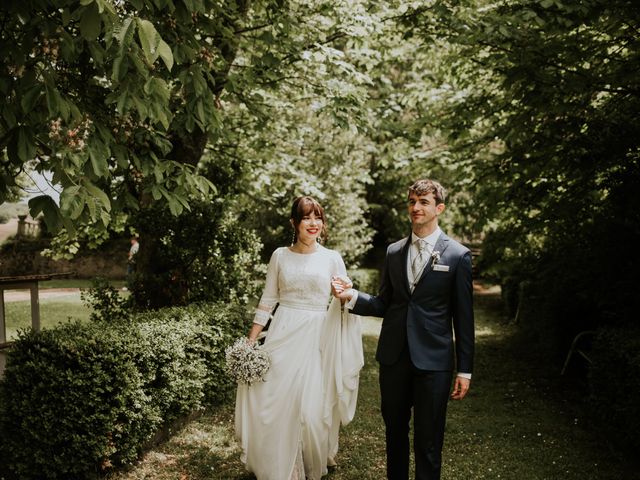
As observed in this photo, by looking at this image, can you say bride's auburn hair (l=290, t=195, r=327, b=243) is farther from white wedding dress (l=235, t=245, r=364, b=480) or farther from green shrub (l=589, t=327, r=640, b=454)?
green shrub (l=589, t=327, r=640, b=454)

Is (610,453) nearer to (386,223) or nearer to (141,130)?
(141,130)

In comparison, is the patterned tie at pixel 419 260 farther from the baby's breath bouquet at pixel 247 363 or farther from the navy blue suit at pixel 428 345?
the baby's breath bouquet at pixel 247 363

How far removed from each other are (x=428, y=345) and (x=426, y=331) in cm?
10

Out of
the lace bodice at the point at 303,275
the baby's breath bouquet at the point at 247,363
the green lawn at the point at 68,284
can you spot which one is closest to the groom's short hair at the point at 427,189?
the lace bodice at the point at 303,275

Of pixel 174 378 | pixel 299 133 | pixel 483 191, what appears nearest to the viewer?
pixel 174 378

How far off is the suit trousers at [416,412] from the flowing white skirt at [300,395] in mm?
753

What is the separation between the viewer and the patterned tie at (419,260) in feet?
12.7

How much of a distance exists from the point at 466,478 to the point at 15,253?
2489 centimetres

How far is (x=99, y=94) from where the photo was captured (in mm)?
5004

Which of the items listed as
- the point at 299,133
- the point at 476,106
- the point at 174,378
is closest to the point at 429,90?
the point at 476,106

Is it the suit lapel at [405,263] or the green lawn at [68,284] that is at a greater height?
the suit lapel at [405,263]

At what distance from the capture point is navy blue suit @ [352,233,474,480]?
373 centimetres

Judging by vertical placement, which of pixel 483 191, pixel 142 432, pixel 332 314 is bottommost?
pixel 142 432

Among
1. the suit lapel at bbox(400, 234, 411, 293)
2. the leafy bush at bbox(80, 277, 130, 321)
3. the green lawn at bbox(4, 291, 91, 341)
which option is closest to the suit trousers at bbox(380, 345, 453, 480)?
the suit lapel at bbox(400, 234, 411, 293)
